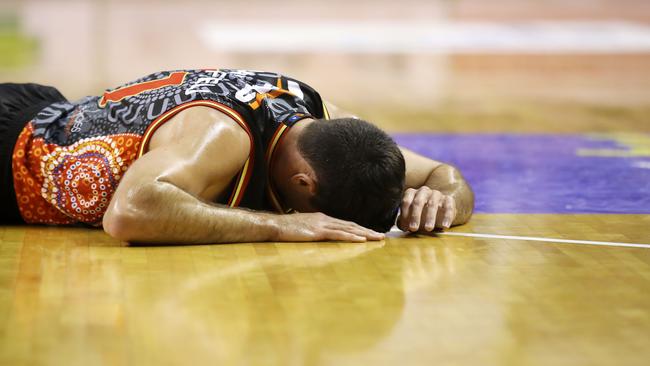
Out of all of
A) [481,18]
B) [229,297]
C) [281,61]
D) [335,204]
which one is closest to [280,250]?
[335,204]

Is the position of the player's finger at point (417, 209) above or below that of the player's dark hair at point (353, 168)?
below

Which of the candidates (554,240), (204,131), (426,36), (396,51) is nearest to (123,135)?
(204,131)

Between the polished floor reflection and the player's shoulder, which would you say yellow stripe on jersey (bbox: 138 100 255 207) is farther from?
the polished floor reflection

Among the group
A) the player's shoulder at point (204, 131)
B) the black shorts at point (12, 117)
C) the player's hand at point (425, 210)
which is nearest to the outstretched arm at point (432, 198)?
the player's hand at point (425, 210)

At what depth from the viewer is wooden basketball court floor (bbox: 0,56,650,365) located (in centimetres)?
211

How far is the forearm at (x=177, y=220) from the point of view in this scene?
9.21 ft

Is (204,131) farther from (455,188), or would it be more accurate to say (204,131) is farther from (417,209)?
(455,188)

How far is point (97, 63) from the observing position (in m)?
8.60

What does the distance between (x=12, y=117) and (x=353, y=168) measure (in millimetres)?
1139

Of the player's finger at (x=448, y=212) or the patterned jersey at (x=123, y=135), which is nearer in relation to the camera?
the patterned jersey at (x=123, y=135)

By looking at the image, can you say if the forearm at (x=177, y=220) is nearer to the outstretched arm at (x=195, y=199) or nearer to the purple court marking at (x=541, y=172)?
the outstretched arm at (x=195, y=199)

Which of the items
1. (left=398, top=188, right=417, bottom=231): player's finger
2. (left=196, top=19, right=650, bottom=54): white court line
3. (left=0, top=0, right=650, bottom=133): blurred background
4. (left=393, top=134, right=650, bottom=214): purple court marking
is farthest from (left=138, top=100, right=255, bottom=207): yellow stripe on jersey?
(left=196, top=19, right=650, bottom=54): white court line

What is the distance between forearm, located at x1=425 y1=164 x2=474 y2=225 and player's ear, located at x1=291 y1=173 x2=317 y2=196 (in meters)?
0.52

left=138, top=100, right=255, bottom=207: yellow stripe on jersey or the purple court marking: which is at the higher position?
left=138, top=100, right=255, bottom=207: yellow stripe on jersey
